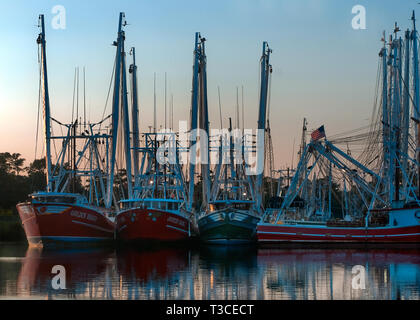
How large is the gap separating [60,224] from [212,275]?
28.8 metres

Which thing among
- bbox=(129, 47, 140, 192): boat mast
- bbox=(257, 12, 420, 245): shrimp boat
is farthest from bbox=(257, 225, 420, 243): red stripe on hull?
bbox=(129, 47, 140, 192): boat mast

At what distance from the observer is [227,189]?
257 ft

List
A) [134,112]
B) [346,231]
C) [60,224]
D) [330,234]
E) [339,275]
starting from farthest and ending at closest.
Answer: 1. [134,112]
2. [330,234]
3. [346,231]
4. [60,224]
5. [339,275]

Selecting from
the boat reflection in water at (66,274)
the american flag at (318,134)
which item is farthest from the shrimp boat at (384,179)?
the boat reflection in water at (66,274)

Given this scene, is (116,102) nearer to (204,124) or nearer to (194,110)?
(194,110)

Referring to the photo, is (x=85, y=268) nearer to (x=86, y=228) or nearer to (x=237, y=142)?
(x=86, y=228)

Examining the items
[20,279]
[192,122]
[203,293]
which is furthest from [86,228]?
[203,293]

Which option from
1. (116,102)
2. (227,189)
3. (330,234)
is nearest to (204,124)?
(227,189)

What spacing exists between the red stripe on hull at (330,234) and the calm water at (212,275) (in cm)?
613

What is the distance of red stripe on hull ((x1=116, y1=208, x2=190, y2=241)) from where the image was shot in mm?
64312

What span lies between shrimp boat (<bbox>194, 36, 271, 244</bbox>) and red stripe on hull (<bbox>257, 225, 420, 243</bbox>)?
2.96 meters

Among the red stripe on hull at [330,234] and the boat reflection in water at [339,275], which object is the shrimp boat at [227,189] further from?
the boat reflection in water at [339,275]

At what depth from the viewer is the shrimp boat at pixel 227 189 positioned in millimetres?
68250

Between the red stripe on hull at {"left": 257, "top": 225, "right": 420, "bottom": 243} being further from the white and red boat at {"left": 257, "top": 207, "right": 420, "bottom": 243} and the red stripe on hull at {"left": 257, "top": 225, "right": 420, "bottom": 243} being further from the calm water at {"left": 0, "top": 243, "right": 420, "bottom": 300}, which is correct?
the calm water at {"left": 0, "top": 243, "right": 420, "bottom": 300}
